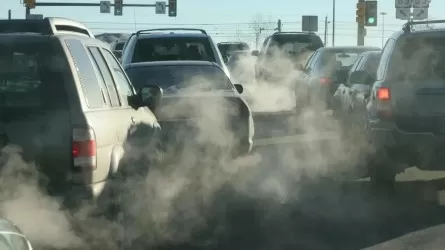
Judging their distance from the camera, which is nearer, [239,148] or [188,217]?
[188,217]

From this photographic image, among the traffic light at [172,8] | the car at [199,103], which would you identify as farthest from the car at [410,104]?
the traffic light at [172,8]

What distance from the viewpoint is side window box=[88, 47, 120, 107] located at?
299 inches

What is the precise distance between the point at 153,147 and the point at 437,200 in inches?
134

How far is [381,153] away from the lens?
1035cm

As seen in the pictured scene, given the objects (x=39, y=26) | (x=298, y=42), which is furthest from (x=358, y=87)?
(x=298, y=42)

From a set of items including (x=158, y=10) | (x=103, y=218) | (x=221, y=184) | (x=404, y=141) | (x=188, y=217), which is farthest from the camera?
(x=158, y=10)

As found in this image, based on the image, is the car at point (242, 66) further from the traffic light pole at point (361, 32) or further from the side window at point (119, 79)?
the side window at point (119, 79)

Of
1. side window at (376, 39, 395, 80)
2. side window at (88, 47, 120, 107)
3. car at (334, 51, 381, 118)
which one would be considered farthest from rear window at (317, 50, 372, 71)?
side window at (88, 47, 120, 107)

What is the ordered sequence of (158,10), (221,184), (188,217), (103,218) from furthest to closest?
(158,10)
(221,184)
(188,217)
(103,218)

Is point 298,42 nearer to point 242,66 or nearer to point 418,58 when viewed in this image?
point 242,66

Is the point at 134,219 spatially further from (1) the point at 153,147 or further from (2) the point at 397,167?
(2) the point at 397,167

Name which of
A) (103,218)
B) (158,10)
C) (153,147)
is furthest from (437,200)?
(158,10)

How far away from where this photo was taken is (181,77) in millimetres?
11969

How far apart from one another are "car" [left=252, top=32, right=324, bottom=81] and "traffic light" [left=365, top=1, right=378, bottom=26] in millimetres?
5826
